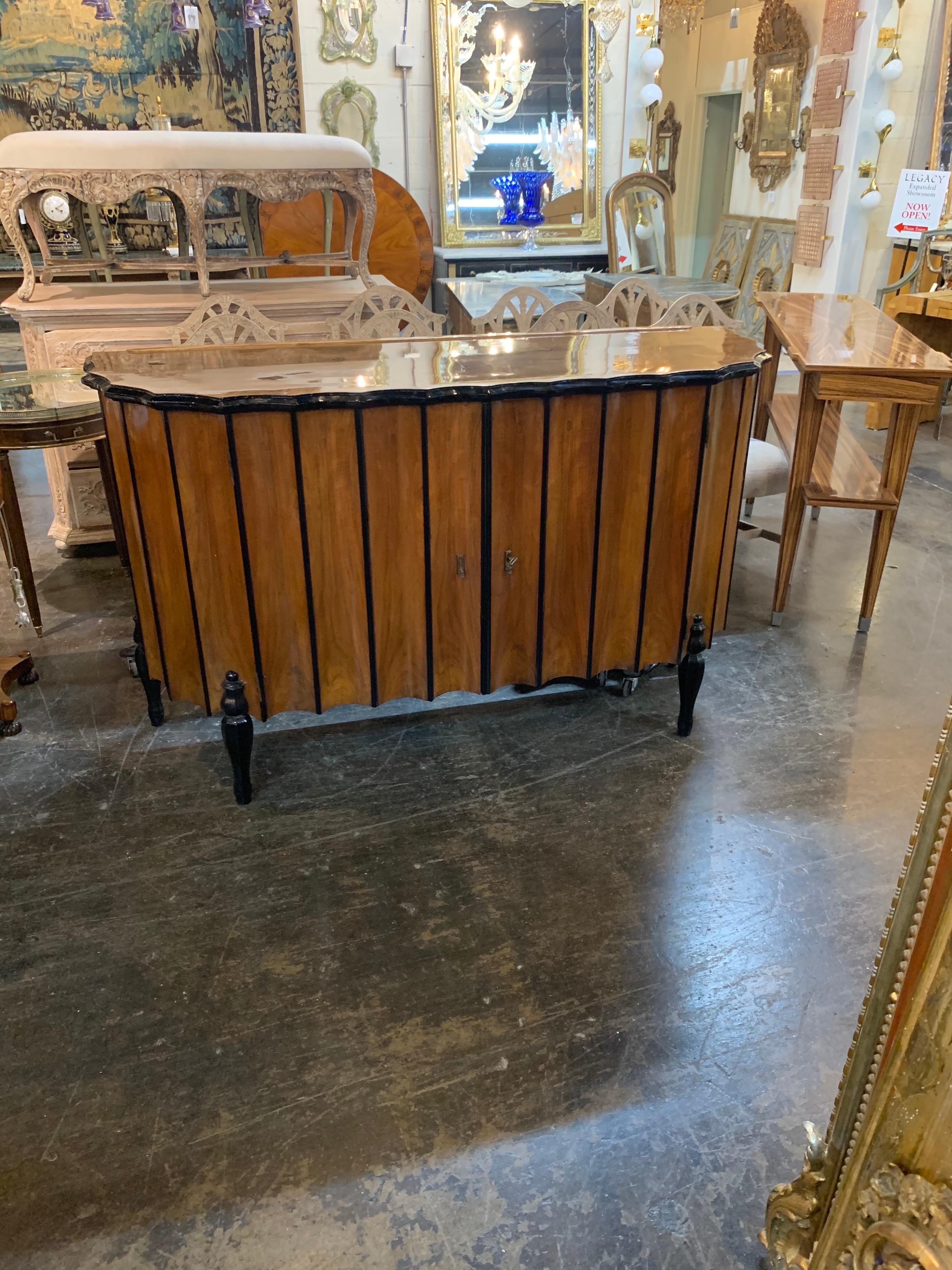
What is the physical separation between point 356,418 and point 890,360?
197 centimetres

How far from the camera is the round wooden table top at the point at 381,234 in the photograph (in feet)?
22.1

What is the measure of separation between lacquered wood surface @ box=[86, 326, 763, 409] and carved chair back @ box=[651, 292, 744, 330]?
333mm

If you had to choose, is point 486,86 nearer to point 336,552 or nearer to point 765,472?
point 765,472

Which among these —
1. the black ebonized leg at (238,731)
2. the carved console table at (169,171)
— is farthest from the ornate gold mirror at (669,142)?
the black ebonized leg at (238,731)

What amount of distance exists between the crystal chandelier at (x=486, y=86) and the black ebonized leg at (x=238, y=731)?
231 inches

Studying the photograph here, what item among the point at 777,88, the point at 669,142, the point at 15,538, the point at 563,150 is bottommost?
the point at 15,538

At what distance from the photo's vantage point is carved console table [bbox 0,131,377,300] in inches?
144

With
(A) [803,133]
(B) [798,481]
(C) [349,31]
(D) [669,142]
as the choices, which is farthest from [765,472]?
(D) [669,142]

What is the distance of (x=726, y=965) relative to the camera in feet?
6.43

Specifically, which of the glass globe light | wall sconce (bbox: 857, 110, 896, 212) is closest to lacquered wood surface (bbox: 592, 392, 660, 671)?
the glass globe light

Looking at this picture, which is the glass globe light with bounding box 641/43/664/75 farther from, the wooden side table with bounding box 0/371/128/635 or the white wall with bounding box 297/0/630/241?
the wooden side table with bounding box 0/371/128/635

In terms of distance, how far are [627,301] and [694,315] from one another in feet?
1.32

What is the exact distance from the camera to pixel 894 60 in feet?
21.0

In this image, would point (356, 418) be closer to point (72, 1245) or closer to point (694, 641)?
point (694, 641)
